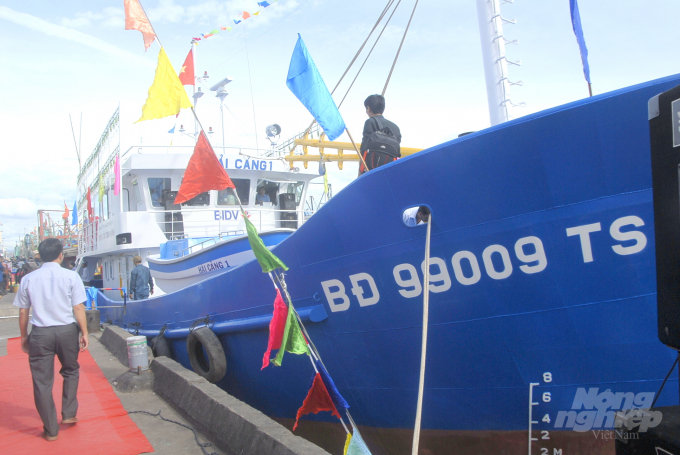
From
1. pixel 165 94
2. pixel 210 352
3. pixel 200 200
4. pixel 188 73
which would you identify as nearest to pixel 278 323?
pixel 210 352

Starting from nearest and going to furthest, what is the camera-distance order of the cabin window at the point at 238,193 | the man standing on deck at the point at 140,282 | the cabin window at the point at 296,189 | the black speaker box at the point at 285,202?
the man standing on deck at the point at 140,282
the cabin window at the point at 238,193
the black speaker box at the point at 285,202
the cabin window at the point at 296,189

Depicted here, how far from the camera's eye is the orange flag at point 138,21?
416cm

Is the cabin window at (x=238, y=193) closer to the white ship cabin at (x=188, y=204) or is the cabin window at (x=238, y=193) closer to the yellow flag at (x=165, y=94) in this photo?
the white ship cabin at (x=188, y=204)

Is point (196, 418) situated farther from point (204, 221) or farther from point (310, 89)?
point (204, 221)

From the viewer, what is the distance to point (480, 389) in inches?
116

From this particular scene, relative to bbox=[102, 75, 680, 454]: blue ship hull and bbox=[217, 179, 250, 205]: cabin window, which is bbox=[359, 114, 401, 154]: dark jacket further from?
bbox=[217, 179, 250, 205]: cabin window

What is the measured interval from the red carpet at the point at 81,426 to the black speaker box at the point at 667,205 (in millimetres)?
3101

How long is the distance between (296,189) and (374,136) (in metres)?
6.21

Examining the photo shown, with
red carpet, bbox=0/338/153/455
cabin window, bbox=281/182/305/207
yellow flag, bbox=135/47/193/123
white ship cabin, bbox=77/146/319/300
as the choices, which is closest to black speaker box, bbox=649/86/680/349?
red carpet, bbox=0/338/153/455

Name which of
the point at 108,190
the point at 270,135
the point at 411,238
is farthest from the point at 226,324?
the point at 108,190

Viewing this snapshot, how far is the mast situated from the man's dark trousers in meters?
3.87

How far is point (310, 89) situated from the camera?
3316mm

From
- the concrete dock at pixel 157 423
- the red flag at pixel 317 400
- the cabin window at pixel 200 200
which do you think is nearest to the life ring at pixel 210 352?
the concrete dock at pixel 157 423

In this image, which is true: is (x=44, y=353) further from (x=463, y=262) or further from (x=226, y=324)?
(x=463, y=262)
